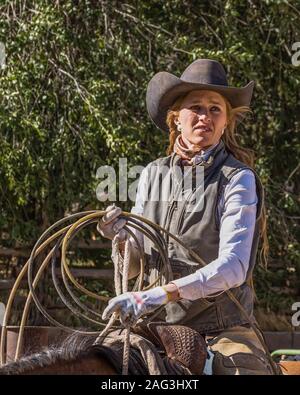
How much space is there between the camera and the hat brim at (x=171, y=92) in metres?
3.82

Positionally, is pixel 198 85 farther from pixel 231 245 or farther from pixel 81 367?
Answer: pixel 81 367

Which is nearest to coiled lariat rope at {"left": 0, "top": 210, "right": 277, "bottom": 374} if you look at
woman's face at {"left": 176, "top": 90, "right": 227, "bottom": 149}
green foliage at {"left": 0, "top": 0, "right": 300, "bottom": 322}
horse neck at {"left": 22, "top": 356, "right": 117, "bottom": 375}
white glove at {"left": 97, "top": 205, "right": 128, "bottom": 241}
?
white glove at {"left": 97, "top": 205, "right": 128, "bottom": 241}

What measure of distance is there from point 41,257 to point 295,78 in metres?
2.87

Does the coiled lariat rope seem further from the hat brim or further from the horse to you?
the hat brim

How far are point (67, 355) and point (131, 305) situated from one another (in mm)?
268

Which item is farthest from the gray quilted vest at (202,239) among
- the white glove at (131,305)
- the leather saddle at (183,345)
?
the white glove at (131,305)

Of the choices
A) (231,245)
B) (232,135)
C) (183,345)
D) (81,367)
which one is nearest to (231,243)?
(231,245)

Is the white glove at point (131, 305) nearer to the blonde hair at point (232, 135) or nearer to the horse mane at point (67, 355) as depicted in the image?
the horse mane at point (67, 355)

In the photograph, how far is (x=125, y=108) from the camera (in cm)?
870

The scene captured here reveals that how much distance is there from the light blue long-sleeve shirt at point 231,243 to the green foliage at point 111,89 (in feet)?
14.3

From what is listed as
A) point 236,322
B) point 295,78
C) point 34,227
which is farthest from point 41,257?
point 236,322

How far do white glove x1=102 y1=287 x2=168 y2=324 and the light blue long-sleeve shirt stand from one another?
152 millimetres

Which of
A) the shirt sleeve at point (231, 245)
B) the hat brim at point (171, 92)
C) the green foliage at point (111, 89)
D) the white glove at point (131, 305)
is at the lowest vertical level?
the white glove at point (131, 305)

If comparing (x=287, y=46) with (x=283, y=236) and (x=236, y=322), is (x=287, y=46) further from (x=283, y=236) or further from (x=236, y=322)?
(x=236, y=322)
